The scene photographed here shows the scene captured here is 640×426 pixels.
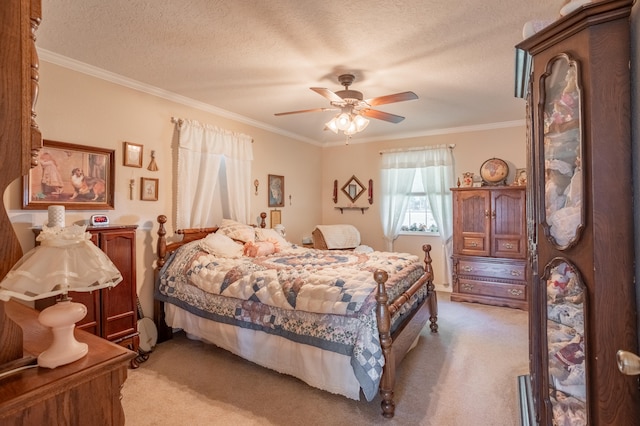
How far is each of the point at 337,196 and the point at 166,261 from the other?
348 centimetres

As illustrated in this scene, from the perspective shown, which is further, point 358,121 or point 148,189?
point 148,189

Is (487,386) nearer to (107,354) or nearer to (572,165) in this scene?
(572,165)

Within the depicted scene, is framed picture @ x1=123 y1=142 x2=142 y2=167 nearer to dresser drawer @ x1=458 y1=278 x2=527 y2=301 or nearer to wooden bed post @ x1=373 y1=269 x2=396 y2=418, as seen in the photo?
wooden bed post @ x1=373 y1=269 x2=396 y2=418

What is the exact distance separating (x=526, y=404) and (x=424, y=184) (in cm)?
396

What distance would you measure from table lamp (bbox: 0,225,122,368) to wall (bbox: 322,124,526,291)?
488cm

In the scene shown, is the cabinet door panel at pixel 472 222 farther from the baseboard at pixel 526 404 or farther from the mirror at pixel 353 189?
the baseboard at pixel 526 404

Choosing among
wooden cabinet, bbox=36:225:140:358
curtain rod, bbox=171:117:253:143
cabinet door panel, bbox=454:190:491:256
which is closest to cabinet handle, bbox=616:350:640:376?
wooden cabinet, bbox=36:225:140:358

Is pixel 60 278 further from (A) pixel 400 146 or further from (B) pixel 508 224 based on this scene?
(A) pixel 400 146

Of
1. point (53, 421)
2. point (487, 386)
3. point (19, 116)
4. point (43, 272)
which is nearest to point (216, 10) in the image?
point (19, 116)

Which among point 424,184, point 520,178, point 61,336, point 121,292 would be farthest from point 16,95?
point 520,178

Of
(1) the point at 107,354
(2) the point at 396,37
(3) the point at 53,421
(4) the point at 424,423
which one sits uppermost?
(2) the point at 396,37

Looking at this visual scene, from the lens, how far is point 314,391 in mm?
2402

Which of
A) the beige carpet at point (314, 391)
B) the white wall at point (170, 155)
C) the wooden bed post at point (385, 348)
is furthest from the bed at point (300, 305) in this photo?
the white wall at point (170, 155)

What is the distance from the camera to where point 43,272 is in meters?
1.01
